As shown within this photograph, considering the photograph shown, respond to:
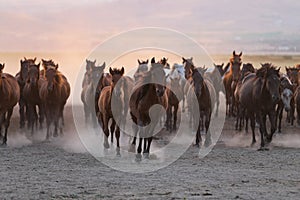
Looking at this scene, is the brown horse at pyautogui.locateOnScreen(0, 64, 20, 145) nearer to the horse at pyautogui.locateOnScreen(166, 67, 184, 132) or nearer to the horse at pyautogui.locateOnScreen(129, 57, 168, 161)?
the horse at pyautogui.locateOnScreen(129, 57, 168, 161)

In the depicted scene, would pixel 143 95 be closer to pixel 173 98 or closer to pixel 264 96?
pixel 264 96

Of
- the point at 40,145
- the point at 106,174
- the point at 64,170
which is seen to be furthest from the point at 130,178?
the point at 40,145

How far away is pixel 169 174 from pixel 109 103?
3.85 m

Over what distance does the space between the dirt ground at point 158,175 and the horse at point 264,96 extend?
2.09 feet

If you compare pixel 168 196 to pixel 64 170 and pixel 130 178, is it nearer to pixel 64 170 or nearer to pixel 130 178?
pixel 130 178

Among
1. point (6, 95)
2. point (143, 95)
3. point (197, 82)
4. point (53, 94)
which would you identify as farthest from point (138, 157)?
point (53, 94)

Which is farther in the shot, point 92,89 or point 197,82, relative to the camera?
point 92,89

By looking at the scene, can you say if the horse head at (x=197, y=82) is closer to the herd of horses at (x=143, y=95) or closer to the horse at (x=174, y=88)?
the herd of horses at (x=143, y=95)

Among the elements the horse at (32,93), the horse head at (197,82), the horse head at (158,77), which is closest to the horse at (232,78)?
the horse at (32,93)

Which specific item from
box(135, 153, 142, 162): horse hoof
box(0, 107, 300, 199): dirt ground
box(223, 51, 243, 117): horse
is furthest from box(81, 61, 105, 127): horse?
box(223, 51, 243, 117): horse

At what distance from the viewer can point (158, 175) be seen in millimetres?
13258

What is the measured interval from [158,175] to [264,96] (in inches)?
229

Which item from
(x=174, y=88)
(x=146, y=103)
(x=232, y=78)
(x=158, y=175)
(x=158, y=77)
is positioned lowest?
(x=158, y=175)

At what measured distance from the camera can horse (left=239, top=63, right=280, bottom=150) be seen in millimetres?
17656
